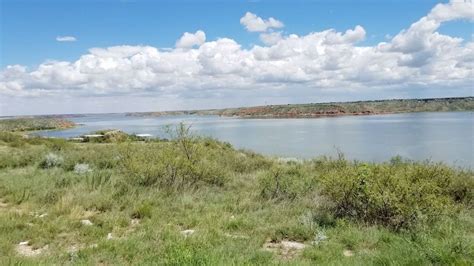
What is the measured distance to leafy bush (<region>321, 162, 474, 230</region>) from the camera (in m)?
7.14

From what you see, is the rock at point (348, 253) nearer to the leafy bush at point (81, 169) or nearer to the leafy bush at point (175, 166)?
the leafy bush at point (175, 166)

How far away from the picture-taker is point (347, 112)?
148500mm

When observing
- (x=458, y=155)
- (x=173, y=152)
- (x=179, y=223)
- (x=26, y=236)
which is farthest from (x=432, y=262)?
(x=458, y=155)

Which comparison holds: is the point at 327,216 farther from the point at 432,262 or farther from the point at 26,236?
the point at 26,236

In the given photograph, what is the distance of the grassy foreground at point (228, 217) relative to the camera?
5535 mm

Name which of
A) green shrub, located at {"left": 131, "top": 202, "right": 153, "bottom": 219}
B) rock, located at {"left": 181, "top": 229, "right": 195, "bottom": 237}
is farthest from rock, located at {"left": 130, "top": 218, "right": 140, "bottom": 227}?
rock, located at {"left": 181, "top": 229, "right": 195, "bottom": 237}

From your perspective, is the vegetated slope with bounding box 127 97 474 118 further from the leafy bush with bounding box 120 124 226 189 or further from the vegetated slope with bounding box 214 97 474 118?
the leafy bush with bounding box 120 124 226 189

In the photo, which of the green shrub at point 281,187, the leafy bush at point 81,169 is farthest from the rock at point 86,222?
the leafy bush at point 81,169

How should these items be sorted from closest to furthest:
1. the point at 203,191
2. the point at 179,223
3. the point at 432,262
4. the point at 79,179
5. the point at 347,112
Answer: the point at 432,262, the point at 179,223, the point at 203,191, the point at 79,179, the point at 347,112

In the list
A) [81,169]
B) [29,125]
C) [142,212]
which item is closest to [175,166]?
[142,212]

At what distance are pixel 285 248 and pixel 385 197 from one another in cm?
222

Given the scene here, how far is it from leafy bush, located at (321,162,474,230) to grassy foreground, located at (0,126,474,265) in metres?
0.02

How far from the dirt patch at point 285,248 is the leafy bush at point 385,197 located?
1805mm

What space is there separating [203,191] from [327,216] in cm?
371
